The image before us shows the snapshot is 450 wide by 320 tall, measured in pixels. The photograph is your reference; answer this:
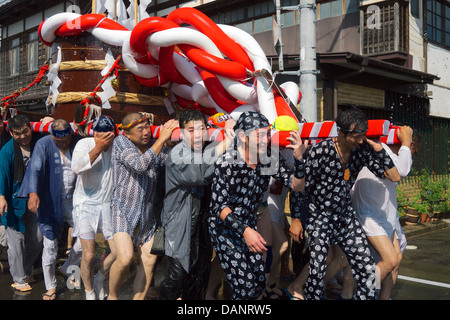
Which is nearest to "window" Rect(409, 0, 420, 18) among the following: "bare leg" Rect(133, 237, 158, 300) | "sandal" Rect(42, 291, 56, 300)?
"bare leg" Rect(133, 237, 158, 300)

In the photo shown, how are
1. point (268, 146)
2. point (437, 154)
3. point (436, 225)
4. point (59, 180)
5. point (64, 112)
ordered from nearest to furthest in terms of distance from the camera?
1. point (268, 146)
2. point (59, 180)
3. point (64, 112)
4. point (436, 225)
5. point (437, 154)

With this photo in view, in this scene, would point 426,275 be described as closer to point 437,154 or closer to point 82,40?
point 82,40

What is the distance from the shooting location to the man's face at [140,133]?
4.20 m

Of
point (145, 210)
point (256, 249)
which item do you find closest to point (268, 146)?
point (256, 249)

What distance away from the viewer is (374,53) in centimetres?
1071

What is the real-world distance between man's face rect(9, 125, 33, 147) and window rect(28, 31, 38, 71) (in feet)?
39.6

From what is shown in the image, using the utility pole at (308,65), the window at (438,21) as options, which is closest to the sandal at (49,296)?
the utility pole at (308,65)

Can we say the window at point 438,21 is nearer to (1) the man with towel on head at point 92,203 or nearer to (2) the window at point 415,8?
(2) the window at point 415,8

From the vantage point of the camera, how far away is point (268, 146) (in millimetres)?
3633

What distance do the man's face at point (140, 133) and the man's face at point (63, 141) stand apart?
124 cm

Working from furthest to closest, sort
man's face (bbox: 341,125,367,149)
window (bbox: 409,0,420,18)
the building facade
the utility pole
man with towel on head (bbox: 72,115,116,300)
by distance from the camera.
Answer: window (bbox: 409,0,420,18), the building facade, the utility pole, man with towel on head (bbox: 72,115,116,300), man's face (bbox: 341,125,367,149)

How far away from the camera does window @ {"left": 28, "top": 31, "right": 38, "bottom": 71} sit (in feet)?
53.6

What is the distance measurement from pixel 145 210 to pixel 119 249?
466 mm

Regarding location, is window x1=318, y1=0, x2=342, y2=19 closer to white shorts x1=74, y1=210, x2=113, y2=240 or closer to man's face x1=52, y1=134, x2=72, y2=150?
man's face x1=52, y1=134, x2=72, y2=150
